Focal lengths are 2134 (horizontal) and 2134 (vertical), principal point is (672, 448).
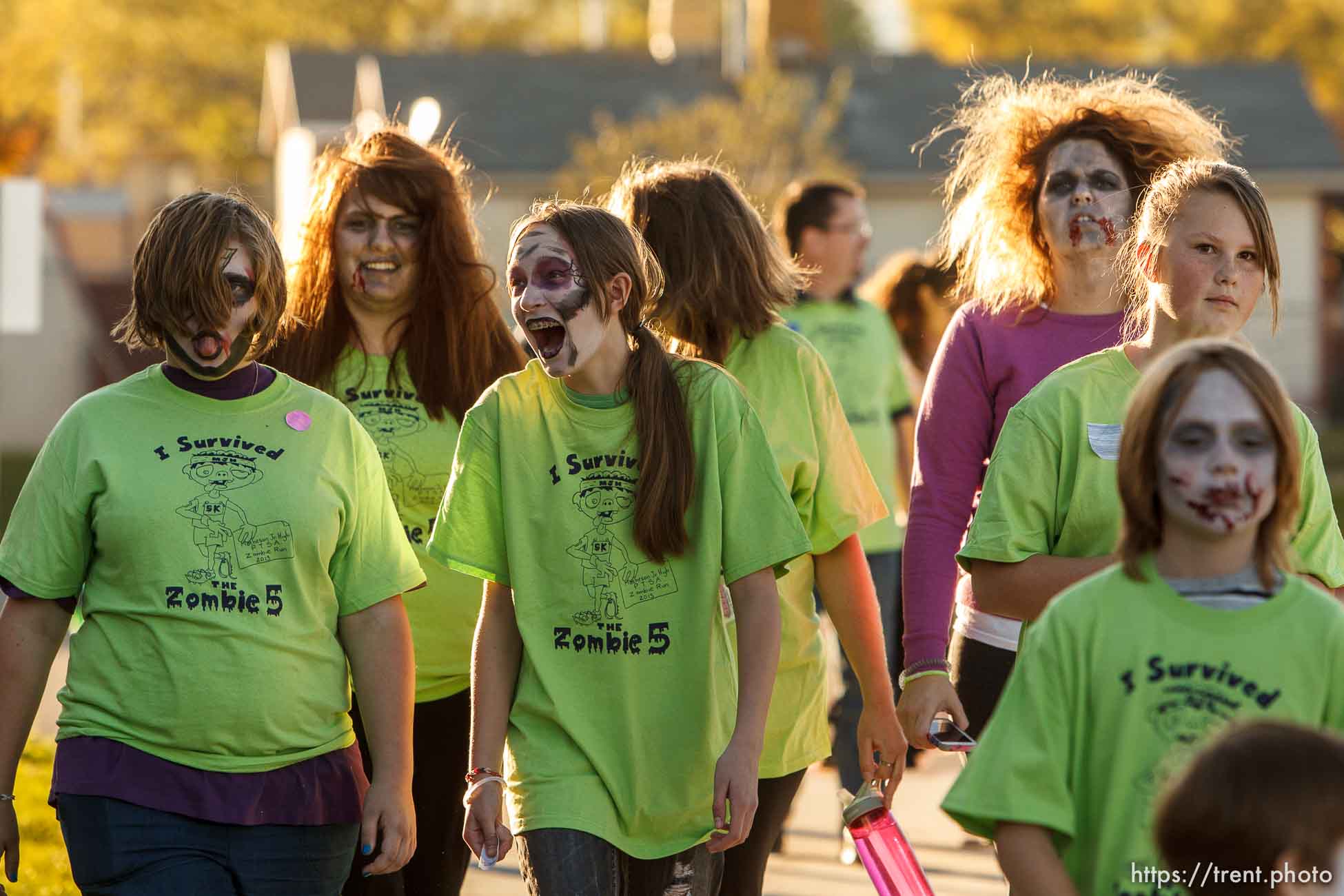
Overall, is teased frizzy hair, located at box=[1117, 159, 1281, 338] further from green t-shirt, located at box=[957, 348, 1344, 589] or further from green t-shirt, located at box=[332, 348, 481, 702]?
green t-shirt, located at box=[332, 348, 481, 702]

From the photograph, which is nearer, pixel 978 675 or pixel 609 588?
pixel 609 588

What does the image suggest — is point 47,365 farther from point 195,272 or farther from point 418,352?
point 195,272

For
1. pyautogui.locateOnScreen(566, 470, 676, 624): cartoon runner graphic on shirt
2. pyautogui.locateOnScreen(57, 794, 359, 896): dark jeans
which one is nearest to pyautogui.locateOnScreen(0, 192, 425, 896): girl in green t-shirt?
pyautogui.locateOnScreen(57, 794, 359, 896): dark jeans

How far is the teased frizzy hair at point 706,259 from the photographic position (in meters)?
5.04

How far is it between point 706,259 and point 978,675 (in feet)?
3.80

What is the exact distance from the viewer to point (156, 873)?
402 cm

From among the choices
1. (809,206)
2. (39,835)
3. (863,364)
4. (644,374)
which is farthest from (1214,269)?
(39,835)

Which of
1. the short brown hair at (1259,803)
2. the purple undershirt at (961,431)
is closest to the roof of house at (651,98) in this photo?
the purple undershirt at (961,431)

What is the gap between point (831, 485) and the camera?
4.95 meters

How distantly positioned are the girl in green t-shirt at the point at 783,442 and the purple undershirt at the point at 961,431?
14 centimetres

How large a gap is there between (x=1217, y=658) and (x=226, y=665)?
1.88 m

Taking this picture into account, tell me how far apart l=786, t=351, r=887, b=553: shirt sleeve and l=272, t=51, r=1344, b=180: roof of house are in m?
29.9

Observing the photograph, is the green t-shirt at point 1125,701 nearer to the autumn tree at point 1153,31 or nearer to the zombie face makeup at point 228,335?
Answer: the zombie face makeup at point 228,335

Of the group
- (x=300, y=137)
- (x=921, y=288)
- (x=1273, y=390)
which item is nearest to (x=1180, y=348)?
(x=1273, y=390)
